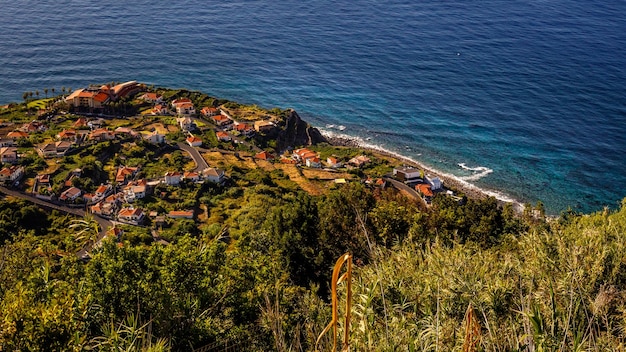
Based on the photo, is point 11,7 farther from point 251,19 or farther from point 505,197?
point 505,197

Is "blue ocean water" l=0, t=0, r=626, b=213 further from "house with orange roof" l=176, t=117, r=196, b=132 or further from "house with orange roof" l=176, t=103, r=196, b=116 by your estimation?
"house with orange roof" l=176, t=117, r=196, b=132

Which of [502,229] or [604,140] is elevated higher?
[502,229]

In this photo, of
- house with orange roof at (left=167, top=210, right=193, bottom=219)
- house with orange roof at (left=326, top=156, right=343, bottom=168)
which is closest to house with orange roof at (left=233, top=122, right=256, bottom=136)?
house with orange roof at (left=326, top=156, right=343, bottom=168)

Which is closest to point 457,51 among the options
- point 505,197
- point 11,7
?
point 505,197

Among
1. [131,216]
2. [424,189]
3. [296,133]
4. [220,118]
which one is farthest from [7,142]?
[424,189]

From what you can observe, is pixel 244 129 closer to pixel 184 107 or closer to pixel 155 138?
pixel 184 107

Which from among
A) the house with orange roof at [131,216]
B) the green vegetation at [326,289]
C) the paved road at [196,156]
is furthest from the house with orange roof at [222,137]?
the green vegetation at [326,289]
